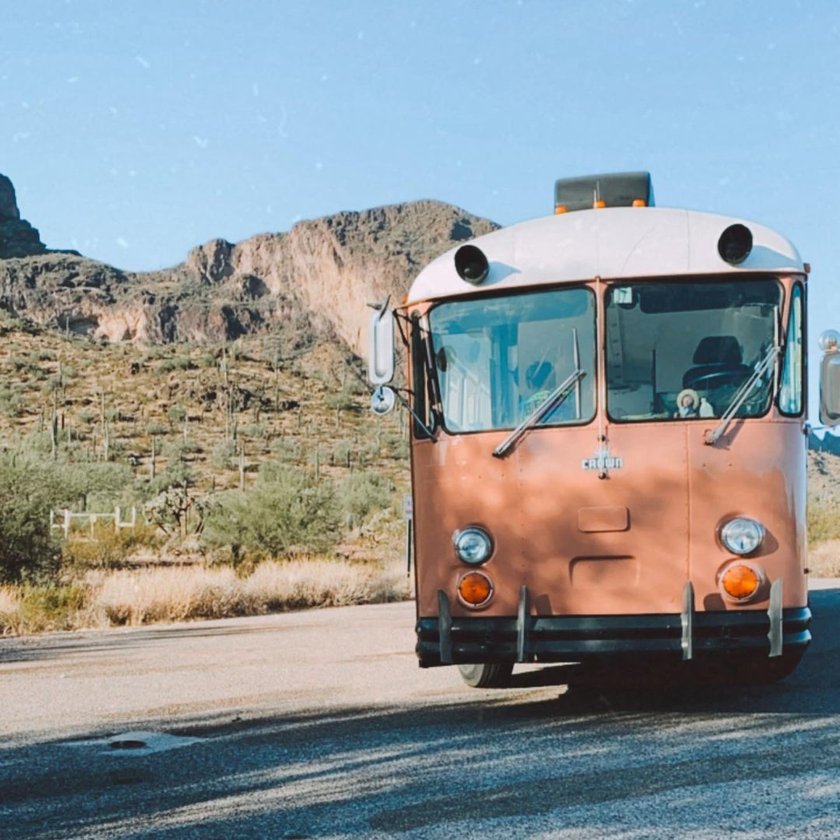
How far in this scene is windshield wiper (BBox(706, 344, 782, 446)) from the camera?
7789 millimetres

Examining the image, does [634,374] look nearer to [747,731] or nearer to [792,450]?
[792,450]

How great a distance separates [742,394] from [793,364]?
0.48m

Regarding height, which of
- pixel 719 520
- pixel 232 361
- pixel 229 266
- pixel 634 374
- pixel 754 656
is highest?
pixel 229 266

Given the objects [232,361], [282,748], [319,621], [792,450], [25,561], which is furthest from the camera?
[232,361]

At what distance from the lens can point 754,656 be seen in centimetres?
797

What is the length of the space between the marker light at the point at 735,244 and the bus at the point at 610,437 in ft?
0.04

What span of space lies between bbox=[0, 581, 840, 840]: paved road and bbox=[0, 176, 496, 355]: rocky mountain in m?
103

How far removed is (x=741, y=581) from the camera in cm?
762

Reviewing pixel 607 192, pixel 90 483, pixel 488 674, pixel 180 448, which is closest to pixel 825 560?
pixel 90 483

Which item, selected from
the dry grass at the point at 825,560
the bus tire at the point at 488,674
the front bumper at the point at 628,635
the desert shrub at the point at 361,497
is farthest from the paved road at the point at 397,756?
the desert shrub at the point at 361,497

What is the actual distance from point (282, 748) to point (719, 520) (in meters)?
2.91

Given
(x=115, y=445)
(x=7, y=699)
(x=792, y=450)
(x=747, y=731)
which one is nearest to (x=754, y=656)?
(x=747, y=731)

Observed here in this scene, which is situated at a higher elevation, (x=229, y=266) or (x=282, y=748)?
(x=229, y=266)

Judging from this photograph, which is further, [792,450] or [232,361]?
[232,361]
